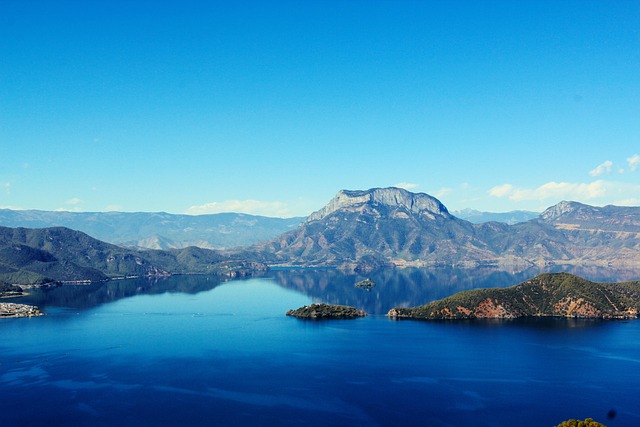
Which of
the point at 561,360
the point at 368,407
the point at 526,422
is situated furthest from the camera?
the point at 561,360

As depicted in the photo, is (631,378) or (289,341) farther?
(289,341)

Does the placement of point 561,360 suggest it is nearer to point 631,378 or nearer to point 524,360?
point 524,360

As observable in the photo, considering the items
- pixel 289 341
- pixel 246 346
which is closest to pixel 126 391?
pixel 246 346

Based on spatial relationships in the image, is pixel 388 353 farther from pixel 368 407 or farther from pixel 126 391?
pixel 126 391

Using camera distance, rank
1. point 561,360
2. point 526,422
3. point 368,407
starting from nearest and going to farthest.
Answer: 1. point 526,422
2. point 368,407
3. point 561,360

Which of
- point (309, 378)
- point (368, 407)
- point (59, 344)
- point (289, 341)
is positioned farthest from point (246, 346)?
point (368, 407)

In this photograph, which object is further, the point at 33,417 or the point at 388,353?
the point at 388,353

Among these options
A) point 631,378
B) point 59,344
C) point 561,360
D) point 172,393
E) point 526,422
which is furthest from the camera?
point 59,344

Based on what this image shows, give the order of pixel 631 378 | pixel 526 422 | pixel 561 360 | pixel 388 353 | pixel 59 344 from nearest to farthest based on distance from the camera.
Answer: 1. pixel 526 422
2. pixel 631 378
3. pixel 561 360
4. pixel 388 353
5. pixel 59 344
